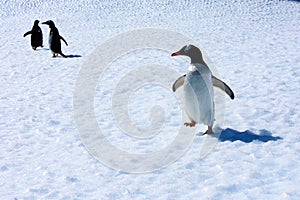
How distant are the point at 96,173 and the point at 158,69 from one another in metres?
4.73

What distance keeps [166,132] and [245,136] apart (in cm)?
95

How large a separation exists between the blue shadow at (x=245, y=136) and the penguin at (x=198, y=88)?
0.19 meters

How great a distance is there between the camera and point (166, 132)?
15.9 feet

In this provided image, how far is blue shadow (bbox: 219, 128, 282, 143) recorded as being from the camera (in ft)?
14.3

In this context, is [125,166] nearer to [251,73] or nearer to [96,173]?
[96,173]

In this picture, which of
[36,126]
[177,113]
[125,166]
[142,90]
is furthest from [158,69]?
[125,166]

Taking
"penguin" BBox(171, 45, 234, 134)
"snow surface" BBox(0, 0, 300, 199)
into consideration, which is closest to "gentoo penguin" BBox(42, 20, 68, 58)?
"snow surface" BBox(0, 0, 300, 199)

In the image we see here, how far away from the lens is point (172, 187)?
3494mm

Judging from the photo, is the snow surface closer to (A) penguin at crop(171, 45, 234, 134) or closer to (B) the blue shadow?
(B) the blue shadow

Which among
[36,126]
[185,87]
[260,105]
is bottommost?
[36,126]

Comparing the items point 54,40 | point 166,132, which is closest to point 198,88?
point 166,132

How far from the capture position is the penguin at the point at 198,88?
435 cm

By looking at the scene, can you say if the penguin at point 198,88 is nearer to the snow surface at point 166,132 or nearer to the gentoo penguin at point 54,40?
the snow surface at point 166,132

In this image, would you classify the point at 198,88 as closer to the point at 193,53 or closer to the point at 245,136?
the point at 193,53
